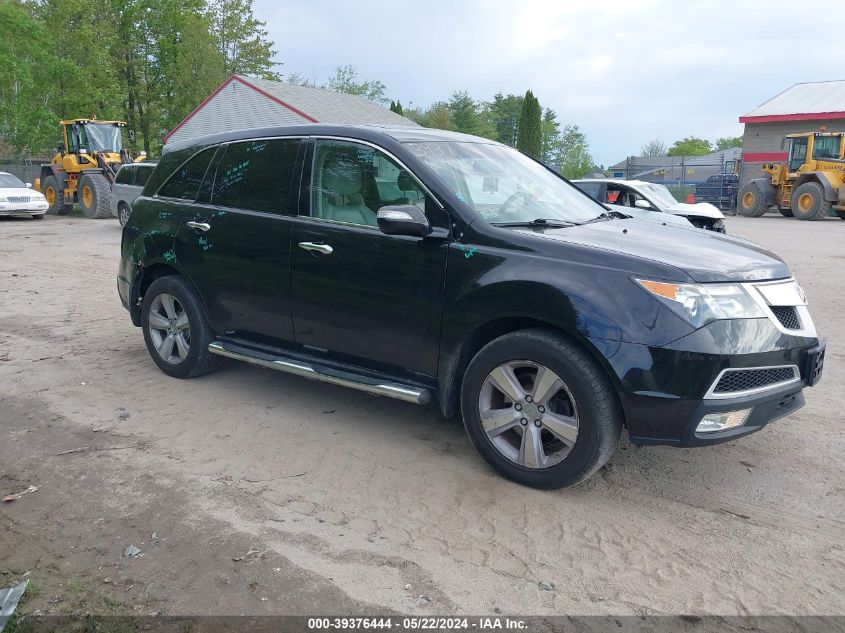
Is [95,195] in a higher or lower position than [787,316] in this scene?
higher

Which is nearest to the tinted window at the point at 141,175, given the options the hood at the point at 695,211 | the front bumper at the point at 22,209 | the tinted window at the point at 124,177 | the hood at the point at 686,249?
the tinted window at the point at 124,177

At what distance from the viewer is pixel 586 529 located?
10.9 feet

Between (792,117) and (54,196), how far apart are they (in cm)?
3358

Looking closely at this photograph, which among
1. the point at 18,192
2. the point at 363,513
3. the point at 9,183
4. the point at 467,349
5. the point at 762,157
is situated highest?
the point at 762,157

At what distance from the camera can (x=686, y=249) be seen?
3.75 m

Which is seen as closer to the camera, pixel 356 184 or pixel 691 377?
pixel 691 377

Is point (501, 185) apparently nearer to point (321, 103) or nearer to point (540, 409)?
point (540, 409)

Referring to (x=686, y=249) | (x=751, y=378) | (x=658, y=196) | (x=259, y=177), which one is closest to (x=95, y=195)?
(x=658, y=196)

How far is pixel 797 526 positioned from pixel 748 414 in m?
0.57

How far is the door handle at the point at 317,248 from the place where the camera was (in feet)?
14.2

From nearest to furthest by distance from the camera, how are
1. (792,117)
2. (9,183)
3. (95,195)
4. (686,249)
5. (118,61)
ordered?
(686,249)
(95,195)
(9,183)
(792,117)
(118,61)

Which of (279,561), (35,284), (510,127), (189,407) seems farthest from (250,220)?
(510,127)

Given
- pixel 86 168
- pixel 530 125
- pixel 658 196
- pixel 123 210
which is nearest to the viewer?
pixel 658 196

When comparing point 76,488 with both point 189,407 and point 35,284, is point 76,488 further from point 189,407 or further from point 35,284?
point 35,284
